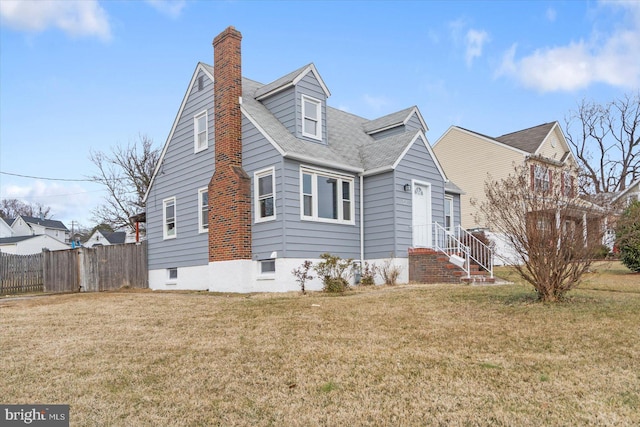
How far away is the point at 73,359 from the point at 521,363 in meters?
4.95

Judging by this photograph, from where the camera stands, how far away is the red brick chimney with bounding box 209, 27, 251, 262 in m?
14.3

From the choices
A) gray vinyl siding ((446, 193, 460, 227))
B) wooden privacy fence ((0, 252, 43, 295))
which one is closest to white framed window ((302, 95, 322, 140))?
gray vinyl siding ((446, 193, 460, 227))

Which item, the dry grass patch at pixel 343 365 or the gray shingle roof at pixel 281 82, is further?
the gray shingle roof at pixel 281 82

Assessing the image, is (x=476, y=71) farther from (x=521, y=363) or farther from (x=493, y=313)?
(x=521, y=363)

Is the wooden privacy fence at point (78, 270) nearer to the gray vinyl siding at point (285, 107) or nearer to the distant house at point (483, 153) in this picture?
the gray vinyl siding at point (285, 107)

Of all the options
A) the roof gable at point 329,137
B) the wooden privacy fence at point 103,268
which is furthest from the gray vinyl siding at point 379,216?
the wooden privacy fence at point 103,268

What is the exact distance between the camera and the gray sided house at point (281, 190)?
1386 cm

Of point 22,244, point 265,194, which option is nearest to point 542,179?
point 265,194

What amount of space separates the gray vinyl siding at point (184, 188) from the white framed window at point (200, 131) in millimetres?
185

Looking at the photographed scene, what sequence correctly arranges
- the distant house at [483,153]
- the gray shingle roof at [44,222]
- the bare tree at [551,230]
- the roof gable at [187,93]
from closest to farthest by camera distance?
the bare tree at [551,230]
the roof gable at [187,93]
the distant house at [483,153]
the gray shingle roof at [44,222]

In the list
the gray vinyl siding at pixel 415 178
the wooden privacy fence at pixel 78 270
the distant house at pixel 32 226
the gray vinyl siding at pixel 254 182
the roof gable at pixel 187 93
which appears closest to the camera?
the gray vinyl siding at pixel 254 182

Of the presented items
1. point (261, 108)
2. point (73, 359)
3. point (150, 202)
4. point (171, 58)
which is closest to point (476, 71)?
point (261, 108)

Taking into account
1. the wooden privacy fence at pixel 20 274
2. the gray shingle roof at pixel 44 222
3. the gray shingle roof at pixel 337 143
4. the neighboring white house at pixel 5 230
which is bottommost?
the wooden privacy fence at pixel 20 274

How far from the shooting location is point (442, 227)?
15578 mm
